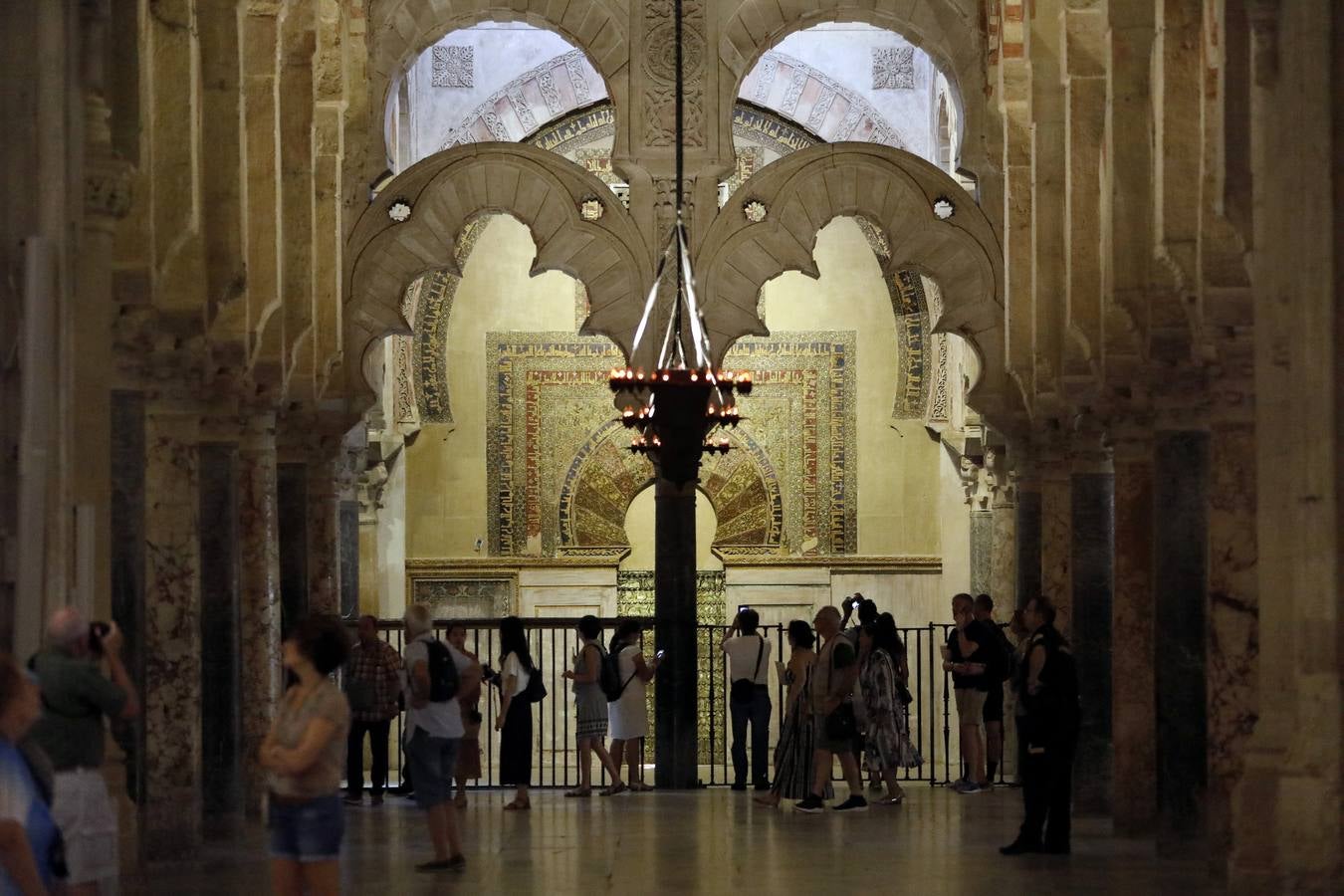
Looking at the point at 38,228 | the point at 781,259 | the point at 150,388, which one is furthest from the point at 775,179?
the point at 38,228

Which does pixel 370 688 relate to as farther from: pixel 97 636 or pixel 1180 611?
pixel 97 636

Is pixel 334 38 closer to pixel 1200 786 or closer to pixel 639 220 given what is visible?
pixel 639 220

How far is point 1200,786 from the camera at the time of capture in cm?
1080

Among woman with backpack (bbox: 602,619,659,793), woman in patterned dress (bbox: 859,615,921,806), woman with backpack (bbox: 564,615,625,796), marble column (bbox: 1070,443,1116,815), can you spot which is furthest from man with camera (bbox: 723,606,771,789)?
marble column (bbox: 1070,443,1116,815)

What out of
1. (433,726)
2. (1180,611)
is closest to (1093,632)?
(1180,611)

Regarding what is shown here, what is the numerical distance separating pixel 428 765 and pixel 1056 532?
636cm

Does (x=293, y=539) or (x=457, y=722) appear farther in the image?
(x=293, y=539)

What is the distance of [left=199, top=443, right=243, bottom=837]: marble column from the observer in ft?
39.3

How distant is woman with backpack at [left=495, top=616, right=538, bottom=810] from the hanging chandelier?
8.04 feet

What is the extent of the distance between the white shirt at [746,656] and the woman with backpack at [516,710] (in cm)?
168

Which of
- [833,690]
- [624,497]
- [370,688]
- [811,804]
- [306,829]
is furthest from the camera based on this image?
[624,497]

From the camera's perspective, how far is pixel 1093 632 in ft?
44.2

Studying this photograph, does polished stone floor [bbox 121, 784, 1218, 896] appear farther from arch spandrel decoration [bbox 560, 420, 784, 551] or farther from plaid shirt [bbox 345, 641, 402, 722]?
arch spandrel decoration [bbox 560, 420, 784, 551]

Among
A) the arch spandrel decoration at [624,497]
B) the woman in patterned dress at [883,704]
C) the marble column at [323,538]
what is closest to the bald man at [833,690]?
the woman in patterned dress at [883,704]
